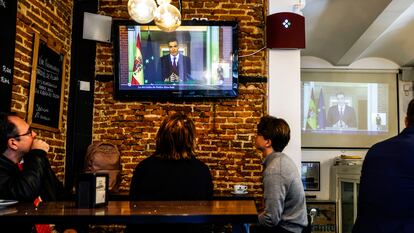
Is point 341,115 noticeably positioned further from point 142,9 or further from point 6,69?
point 6,69

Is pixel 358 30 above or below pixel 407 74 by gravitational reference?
above

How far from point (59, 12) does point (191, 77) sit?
1.29 m

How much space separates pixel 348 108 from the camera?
25.3ft

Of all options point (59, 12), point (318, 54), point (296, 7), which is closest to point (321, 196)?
point (318, 54)

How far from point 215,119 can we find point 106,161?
1084 millimetres

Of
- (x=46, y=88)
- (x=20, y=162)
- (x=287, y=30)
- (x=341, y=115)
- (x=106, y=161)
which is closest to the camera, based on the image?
(x=20, y=162)

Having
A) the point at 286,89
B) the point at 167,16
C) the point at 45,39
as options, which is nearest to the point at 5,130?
the point at 167,16

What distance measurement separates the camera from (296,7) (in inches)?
168

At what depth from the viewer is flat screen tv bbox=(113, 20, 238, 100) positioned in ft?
13.7

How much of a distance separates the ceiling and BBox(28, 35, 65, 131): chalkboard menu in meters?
2.73

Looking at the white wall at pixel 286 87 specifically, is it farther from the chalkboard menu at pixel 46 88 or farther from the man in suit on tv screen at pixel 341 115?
the man in suit on tv screen at pixel 341 115

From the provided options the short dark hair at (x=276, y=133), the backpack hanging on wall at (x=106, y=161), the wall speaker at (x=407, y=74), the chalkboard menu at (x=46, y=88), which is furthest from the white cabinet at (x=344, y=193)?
the chalkboard menu at (x=46, y=88)

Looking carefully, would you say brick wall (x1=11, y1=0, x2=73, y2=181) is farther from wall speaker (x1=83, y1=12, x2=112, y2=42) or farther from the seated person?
the seated person

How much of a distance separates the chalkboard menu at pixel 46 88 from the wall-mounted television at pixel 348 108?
4813 mm
